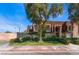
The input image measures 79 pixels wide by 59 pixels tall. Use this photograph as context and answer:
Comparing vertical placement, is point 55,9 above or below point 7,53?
above

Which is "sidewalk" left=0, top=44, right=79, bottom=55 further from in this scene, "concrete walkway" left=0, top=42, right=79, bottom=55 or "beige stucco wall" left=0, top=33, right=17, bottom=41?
"beige stucco wall" left=0, top=33, right=17, bottom=41

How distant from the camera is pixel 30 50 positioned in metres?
4.68

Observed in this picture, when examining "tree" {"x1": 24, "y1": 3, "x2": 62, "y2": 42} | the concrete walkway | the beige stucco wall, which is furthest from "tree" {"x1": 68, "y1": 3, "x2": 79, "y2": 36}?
the beige stucco wall

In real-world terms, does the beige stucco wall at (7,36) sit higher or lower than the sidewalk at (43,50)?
higher

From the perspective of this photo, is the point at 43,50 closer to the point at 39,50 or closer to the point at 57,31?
the point at 39,50

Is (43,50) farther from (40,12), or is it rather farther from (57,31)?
(40,12)

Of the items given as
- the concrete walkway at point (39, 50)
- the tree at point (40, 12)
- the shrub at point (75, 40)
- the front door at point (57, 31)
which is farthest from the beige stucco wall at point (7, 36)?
the shrub at point (75, 40)

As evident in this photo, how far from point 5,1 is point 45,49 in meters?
0.66

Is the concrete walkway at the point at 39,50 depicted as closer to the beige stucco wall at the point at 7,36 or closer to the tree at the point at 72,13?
the beige stucco wall at the point at 7,36

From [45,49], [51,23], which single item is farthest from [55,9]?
[45,49]

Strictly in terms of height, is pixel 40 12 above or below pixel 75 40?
above

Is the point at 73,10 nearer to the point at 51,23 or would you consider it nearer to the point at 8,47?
the point at 51,23

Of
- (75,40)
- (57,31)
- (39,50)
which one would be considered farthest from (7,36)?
(75,40)

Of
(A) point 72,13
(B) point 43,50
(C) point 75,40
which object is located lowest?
(B) point 43,50
